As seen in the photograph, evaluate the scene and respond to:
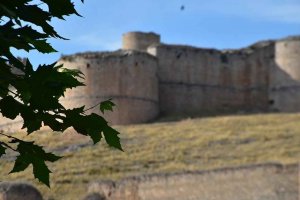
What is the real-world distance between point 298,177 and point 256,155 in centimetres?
618

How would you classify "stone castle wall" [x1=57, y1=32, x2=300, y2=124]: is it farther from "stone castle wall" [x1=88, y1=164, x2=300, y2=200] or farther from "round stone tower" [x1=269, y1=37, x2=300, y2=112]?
"stone castle wall" [x1=88, y1=164, x2=300, y2=200]

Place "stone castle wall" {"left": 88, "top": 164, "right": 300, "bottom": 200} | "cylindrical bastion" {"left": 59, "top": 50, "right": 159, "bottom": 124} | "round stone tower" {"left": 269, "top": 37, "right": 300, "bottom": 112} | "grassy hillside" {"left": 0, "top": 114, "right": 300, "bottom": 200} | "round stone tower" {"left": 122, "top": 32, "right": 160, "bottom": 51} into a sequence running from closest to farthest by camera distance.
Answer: "stone castle wall" {"left": 88, "top": 164, "right": 300, "bottom": 200} < "grassy hillside" {"left": 0, "top": 114, "right": 300, "bottom": 200} < "cylindrical bastion" {"left": 59, "top": 50, "right": 159, "bottom": 124} < "round stone tower" {"left": 269, "top": 37, "right": 300, "bottom": 112} < "round stone tower" {"left": 122, "top": 32, "right": 160, "bottom": 51}

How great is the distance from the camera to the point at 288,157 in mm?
29484

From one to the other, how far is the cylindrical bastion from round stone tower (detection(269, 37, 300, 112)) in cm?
749

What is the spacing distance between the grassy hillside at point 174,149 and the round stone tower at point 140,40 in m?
8.04

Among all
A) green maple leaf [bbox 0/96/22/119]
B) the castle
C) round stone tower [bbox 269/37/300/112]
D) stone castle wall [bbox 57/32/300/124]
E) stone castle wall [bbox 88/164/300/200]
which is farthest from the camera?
round stone tower [bbox 269/37/300/112]

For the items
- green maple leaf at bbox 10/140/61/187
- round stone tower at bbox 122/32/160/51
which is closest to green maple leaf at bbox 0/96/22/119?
green maple leaf at bbox 10/140/61/187

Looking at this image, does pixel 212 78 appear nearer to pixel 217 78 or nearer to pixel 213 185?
pixel 217 78

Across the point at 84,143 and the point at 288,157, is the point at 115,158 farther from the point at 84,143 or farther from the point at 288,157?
the point at 288,157

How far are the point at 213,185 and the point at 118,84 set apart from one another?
1501cm

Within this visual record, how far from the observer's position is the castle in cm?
4038

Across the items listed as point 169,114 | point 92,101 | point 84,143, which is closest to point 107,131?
point 84,143

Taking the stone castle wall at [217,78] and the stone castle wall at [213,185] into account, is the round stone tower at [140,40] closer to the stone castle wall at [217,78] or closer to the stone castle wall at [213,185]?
the stone castle wall at [217,78]

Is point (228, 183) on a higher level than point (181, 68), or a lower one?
lower
